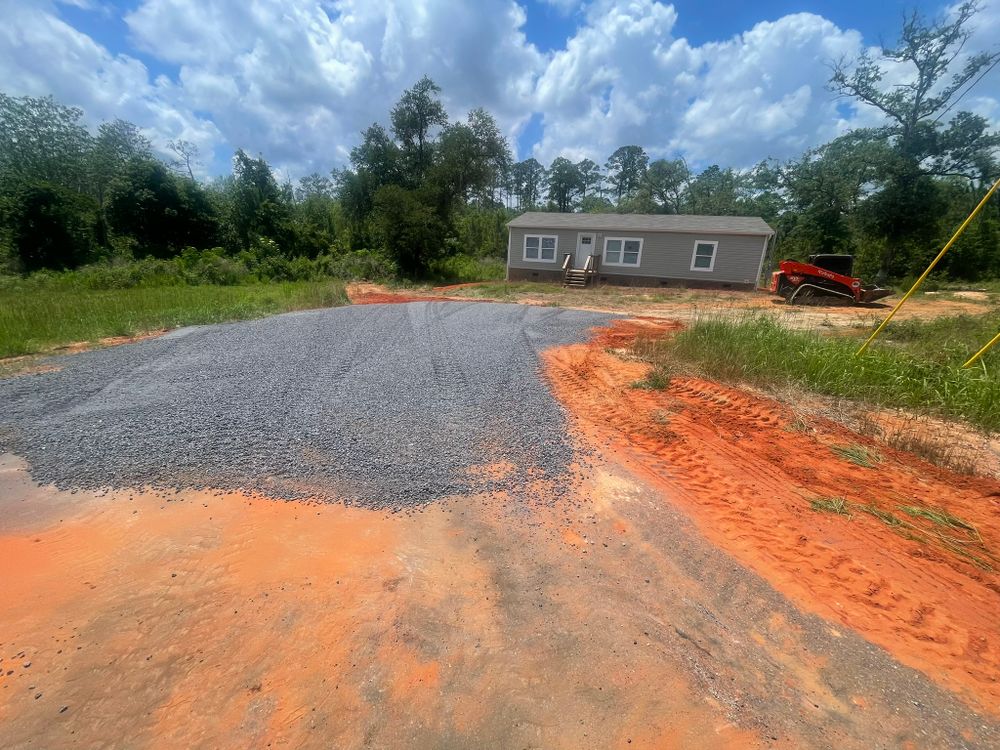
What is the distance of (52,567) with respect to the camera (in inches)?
109

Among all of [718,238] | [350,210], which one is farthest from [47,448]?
[350,210]

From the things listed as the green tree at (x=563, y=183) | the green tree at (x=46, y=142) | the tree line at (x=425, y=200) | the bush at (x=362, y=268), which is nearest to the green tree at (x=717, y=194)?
the tree line at (x=425, y=200)

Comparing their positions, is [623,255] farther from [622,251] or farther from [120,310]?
[120,310]

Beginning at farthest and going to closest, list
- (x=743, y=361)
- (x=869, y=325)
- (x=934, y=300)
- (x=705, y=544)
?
1. (x=934, y=300)
2. (x=869, y=325)
3. (x=743, y=361)
4. (x=705, y=544)

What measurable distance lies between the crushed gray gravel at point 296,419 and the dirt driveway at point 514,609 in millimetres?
94

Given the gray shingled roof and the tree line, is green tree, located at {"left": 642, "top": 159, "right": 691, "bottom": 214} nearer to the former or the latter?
the tree line

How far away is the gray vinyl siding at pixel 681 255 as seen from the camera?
59.1 ft

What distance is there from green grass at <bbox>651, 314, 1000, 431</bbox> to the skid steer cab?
7.30 meters

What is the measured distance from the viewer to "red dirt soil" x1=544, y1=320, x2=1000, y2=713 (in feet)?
7.55

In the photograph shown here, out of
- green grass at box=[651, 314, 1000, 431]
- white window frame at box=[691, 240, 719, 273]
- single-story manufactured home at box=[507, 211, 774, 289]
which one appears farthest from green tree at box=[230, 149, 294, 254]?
green grass at box=[651, 314, 1000, 431]

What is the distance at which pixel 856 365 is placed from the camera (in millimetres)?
5730

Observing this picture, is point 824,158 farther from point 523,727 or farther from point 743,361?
point 523,727

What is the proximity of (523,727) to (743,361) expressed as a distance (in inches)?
222

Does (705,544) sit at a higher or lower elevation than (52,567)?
higher
